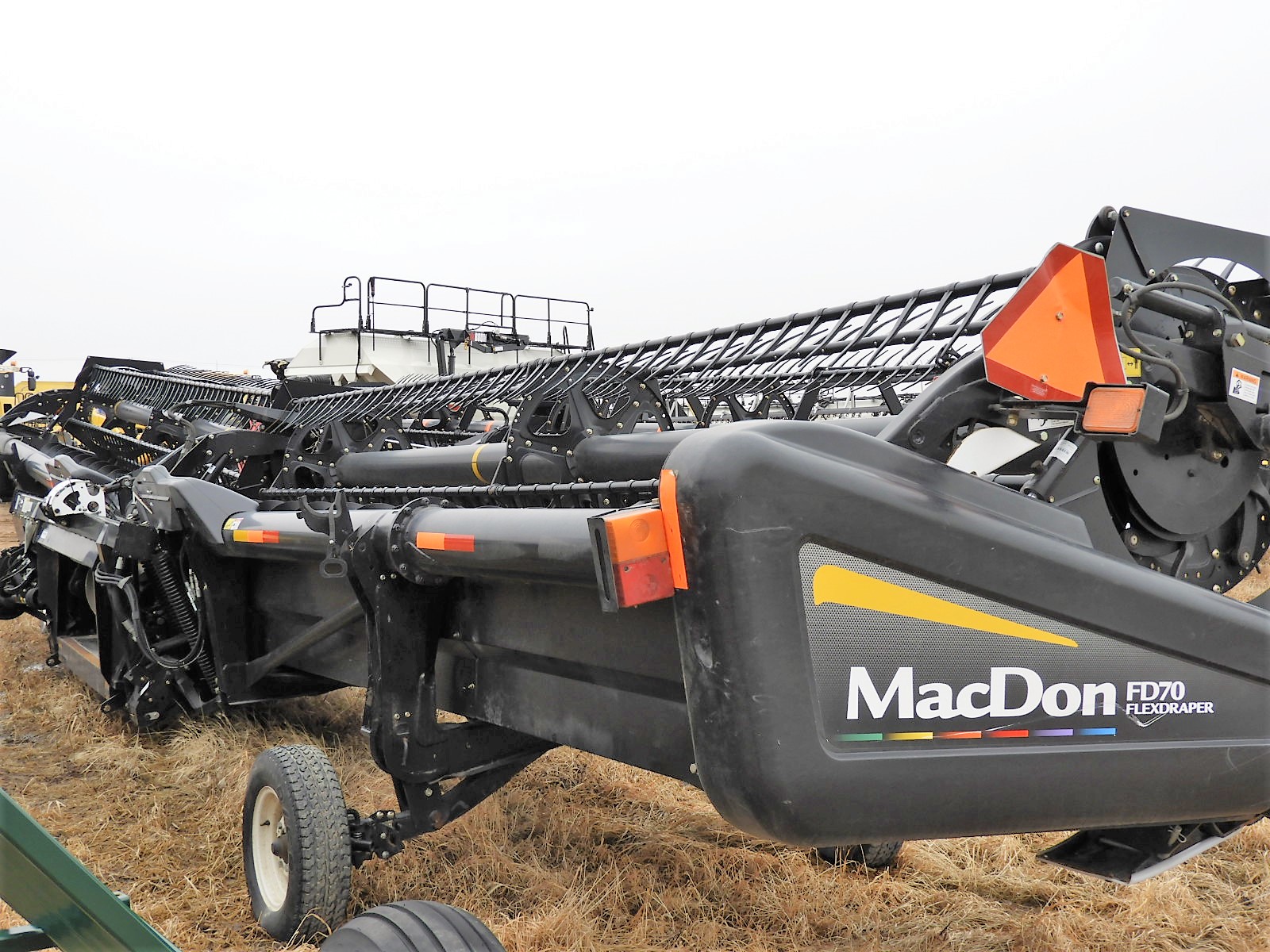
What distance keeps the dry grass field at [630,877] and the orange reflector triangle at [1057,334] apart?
165 cm

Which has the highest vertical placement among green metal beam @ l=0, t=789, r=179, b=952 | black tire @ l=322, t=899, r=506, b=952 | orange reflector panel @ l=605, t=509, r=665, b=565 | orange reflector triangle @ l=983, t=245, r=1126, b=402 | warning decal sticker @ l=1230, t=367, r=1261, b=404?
orange reflector triangle @ l=983, t=245, r=1126, b=402

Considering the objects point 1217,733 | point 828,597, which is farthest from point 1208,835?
point 828,597

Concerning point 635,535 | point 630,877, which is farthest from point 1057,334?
point 630,877

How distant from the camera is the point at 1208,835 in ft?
7.43

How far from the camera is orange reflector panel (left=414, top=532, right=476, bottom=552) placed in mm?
2346

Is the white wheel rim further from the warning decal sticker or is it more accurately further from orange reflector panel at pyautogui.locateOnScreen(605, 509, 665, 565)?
the warning decal sticker

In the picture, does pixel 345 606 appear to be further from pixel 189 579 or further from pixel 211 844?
pixel 189 579

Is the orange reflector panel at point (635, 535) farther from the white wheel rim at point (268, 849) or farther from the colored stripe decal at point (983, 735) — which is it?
the white wheel rim at point (268, 849)

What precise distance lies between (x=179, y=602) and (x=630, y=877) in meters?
2.17

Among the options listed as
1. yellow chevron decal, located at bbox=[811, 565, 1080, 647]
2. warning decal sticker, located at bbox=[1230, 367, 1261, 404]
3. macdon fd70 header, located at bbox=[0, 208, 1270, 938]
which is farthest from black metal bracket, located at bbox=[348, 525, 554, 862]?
warning decal sticker, located at bbox=[1230, 367, 1261, 404]

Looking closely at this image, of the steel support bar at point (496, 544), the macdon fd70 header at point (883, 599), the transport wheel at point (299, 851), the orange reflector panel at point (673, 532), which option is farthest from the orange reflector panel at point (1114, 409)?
the transport wheel at point (299, 851)

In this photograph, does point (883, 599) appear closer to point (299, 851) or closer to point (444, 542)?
point (444, 542)

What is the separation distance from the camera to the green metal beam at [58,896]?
3.94ft

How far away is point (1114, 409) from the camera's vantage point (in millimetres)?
1973
